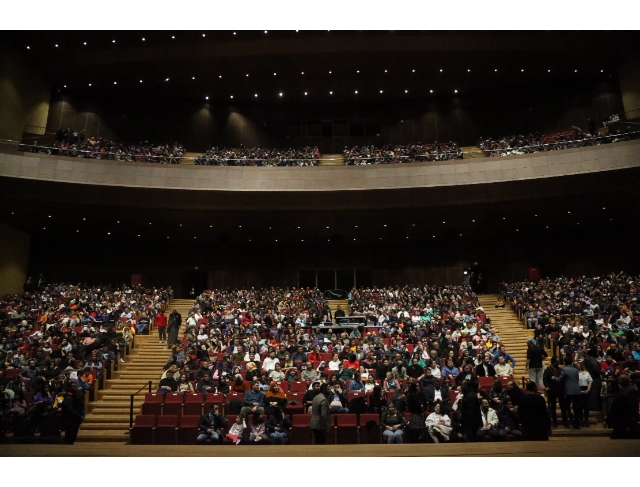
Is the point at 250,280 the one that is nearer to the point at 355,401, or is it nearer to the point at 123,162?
the point at 123,162

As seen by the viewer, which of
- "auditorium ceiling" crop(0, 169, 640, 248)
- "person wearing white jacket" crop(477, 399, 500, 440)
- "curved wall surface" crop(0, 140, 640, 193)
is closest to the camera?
"person wearing white jacket" crop(477, 399, 500, 440)

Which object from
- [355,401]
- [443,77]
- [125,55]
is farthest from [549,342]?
[125,55]

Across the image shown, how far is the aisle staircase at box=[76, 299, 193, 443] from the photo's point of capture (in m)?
9.57

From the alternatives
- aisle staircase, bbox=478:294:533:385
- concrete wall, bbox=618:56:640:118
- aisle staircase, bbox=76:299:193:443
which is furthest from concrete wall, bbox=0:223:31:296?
concrete wall, bbox=618:56:640:118

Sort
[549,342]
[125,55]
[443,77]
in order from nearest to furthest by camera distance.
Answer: [549,342] → [125,55] → [443,77]

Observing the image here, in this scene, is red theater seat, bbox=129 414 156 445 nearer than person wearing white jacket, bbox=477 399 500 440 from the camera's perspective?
No

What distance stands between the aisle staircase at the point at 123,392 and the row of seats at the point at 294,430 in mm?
1215

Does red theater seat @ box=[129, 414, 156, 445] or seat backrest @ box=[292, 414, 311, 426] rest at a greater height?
seat backrest @ box=[292, 414, 311, 426]

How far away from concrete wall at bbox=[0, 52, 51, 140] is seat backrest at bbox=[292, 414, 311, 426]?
1729 centimetres

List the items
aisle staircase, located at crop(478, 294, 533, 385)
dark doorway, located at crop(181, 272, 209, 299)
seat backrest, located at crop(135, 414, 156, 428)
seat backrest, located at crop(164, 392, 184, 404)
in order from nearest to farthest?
seat backrest, located at crop(135, 414, 156, 428) → seat backrest, located at crop(164, 392, 184, 404) → aisle staircase, located at crop(478, 294, 533, 385) → dark doorway, located at crop(181, 272, 209, 299)

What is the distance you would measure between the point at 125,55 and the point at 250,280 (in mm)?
11301

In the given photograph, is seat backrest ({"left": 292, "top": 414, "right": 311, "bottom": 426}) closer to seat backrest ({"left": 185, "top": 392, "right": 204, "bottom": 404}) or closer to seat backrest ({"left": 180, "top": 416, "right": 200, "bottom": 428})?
seat backrest ({"left": 180, "top": 416, "right": 200, "bottom": 428})

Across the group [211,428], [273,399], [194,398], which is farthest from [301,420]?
[194,398]

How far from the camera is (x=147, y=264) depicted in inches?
949
